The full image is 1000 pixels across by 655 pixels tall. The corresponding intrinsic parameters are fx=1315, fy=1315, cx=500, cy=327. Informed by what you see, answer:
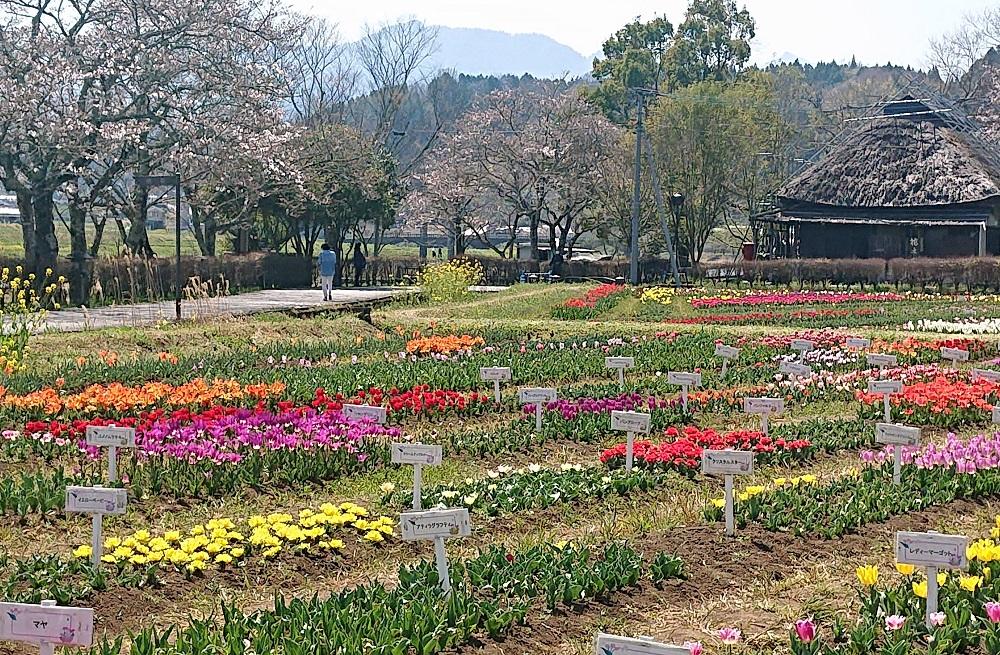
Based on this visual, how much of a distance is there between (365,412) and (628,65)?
62.8 meters

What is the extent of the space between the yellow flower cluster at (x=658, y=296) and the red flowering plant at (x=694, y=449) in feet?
61.2

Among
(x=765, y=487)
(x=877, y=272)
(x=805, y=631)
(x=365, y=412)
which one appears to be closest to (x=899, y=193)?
(x=877, y=272)

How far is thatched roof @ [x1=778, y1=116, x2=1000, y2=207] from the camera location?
45.2 metres

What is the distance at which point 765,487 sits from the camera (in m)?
7.96

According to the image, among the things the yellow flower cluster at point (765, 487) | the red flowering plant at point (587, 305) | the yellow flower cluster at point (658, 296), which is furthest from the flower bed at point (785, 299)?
the yellow flower cluster at point (765, 487)

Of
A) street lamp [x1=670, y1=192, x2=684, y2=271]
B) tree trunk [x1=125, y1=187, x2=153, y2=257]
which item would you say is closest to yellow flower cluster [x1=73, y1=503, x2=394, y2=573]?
tree trunk [x1=125, y1=187, x2=153, y2=257]

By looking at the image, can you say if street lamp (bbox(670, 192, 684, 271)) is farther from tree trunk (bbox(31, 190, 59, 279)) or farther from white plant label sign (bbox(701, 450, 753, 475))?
white plant label sign (bbox(701, 450, 753, 475))

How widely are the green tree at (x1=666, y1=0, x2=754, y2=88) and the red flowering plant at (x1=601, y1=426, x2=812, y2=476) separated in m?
60.7

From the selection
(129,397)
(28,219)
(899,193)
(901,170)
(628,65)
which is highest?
(628,65)

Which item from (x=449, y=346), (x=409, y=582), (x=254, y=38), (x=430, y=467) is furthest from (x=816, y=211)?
(x=409, y=582)

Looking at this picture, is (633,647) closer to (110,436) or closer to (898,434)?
(898,434)

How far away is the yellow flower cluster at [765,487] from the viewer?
7141mm

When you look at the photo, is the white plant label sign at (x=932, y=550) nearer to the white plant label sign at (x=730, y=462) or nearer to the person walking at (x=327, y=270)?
the white plant label sign at (x=730, y=462)

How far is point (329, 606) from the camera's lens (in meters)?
5.09
